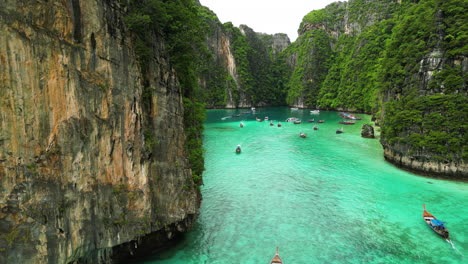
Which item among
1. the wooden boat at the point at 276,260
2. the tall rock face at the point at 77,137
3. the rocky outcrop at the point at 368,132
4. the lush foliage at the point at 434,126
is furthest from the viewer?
the rocky outcrop at the point at 368,132

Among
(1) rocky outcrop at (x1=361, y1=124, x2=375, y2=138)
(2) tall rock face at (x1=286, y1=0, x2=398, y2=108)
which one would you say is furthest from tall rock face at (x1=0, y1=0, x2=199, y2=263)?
(2) tall rock face at (x1=286, y1=0, x2=398, y2=108)

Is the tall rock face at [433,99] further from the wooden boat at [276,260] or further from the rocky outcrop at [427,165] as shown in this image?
the wooden boat at [276,260]

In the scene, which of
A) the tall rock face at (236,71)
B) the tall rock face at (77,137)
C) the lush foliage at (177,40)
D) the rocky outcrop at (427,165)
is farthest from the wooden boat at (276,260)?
the tall rock face at (236,71)

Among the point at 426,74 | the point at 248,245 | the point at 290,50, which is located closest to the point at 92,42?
the point at 248,245

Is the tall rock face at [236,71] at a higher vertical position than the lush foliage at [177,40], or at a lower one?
higher

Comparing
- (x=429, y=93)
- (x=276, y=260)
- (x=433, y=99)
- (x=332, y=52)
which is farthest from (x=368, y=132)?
(x=332, y=52)

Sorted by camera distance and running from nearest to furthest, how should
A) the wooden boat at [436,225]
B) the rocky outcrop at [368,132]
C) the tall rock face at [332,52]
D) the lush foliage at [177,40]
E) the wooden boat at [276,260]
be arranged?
the lush foliage at [177,40], the wooden boat at [276,260], the wooden boat at [436,225], the rocky outcrop at [368,132], the tall rock face at [332,52]
